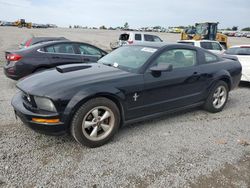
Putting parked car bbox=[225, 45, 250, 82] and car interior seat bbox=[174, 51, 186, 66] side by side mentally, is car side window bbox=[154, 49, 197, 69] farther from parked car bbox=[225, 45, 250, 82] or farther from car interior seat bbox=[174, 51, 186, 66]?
parked car bbox=[225, 45, 250, 82]

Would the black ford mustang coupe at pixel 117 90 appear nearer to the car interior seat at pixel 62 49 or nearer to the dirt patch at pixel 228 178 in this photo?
the dirt patch at pixel 228 178

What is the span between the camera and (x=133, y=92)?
136 inches

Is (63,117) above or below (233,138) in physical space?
above

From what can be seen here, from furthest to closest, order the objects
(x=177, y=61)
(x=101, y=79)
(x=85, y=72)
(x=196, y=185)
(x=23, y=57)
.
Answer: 1. (x=23, y=57)
2. (x=177, y=61)
3. (x=85, y=72)
4. (x=101, y=79)
5. (x=196, y=185)

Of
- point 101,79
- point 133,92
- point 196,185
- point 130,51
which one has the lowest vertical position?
point 196,185

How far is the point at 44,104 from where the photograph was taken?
298 centimetres

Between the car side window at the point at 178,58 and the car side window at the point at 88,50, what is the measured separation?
11.6 feet

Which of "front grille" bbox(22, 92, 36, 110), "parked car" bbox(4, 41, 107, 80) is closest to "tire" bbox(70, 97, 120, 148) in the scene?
"front grille" bbox(22, 92, 36, 110)

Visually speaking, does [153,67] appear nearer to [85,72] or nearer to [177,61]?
[177,61]

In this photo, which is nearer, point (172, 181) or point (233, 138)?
point (172, 181)

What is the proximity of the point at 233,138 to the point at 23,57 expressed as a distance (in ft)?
17.4

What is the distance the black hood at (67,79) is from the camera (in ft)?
9.87

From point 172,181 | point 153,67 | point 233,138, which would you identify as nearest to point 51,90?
point 153,67

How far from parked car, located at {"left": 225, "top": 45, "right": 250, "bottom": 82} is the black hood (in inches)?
196
